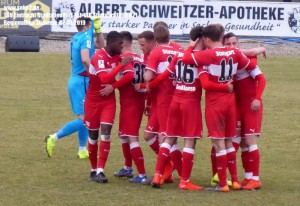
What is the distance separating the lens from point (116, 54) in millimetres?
11180

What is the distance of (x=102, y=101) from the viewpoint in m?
11.3

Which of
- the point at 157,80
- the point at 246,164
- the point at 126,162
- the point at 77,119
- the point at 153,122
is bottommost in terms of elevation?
the point at 126,162

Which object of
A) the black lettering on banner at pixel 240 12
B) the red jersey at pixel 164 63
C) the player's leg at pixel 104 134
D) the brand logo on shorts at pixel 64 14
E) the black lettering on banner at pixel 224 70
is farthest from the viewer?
the black lettering on banner at pixel 240 12

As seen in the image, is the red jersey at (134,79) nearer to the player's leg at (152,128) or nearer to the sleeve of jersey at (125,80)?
the sleeve of jersey at (125,80)

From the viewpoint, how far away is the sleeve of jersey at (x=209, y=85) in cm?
1033

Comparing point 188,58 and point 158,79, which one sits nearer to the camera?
point 188,58

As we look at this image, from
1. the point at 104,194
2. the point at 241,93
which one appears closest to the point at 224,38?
the point at 241,93

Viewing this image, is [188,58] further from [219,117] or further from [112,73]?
[112,73]

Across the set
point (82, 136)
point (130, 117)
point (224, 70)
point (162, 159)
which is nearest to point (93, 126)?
point (130, 117)

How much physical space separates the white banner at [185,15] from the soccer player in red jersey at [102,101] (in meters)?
21.1

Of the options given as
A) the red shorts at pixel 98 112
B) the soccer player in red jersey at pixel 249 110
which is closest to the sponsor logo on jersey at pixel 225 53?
the soccer player in red jersey at pixel 249 110

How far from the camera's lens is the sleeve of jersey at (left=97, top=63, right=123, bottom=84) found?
10898 millimetres

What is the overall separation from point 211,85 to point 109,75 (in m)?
1.39

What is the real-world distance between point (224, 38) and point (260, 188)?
1.94 m
